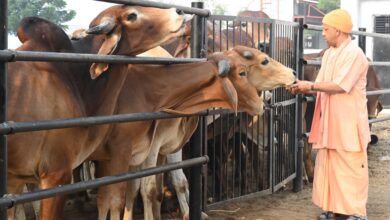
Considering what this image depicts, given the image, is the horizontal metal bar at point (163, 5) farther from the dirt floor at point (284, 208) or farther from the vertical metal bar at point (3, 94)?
the dirt floor at point (284, 208)

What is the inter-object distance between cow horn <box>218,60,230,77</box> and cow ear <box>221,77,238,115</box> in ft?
0.20

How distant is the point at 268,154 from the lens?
7.75m

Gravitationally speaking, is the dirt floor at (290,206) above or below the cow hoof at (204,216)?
below

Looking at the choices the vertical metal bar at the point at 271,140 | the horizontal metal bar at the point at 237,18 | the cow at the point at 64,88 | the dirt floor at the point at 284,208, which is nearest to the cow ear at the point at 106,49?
the cow at the point at 64,88

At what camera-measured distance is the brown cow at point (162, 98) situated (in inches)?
199

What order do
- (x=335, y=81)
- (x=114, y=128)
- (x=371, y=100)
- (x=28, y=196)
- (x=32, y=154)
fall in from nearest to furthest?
(x=28, y=196) → (x=32, y=154) → (x=114, y=128) → (x=335, y=81) → (x=371, y=100)

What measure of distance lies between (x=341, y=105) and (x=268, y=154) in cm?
198

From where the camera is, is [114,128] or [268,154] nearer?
[114,128]

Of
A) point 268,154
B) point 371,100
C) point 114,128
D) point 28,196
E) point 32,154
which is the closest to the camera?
point 28,196

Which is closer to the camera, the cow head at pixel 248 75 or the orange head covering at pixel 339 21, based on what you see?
the cow head at pixel 248 75

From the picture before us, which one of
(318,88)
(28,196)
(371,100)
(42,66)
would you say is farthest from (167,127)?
(371,100)

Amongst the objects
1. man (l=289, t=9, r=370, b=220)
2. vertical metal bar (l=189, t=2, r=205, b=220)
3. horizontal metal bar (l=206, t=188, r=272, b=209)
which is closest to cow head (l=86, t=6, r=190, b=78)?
vertical metal bar (l=189, t=2, r=205, b=220)

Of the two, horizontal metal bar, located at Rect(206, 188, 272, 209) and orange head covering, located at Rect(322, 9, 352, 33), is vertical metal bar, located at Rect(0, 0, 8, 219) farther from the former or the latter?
horizontal metal bar, located at Rect(206, 188, 272, 209)

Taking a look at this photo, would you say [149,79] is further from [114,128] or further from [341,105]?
[341,105]
